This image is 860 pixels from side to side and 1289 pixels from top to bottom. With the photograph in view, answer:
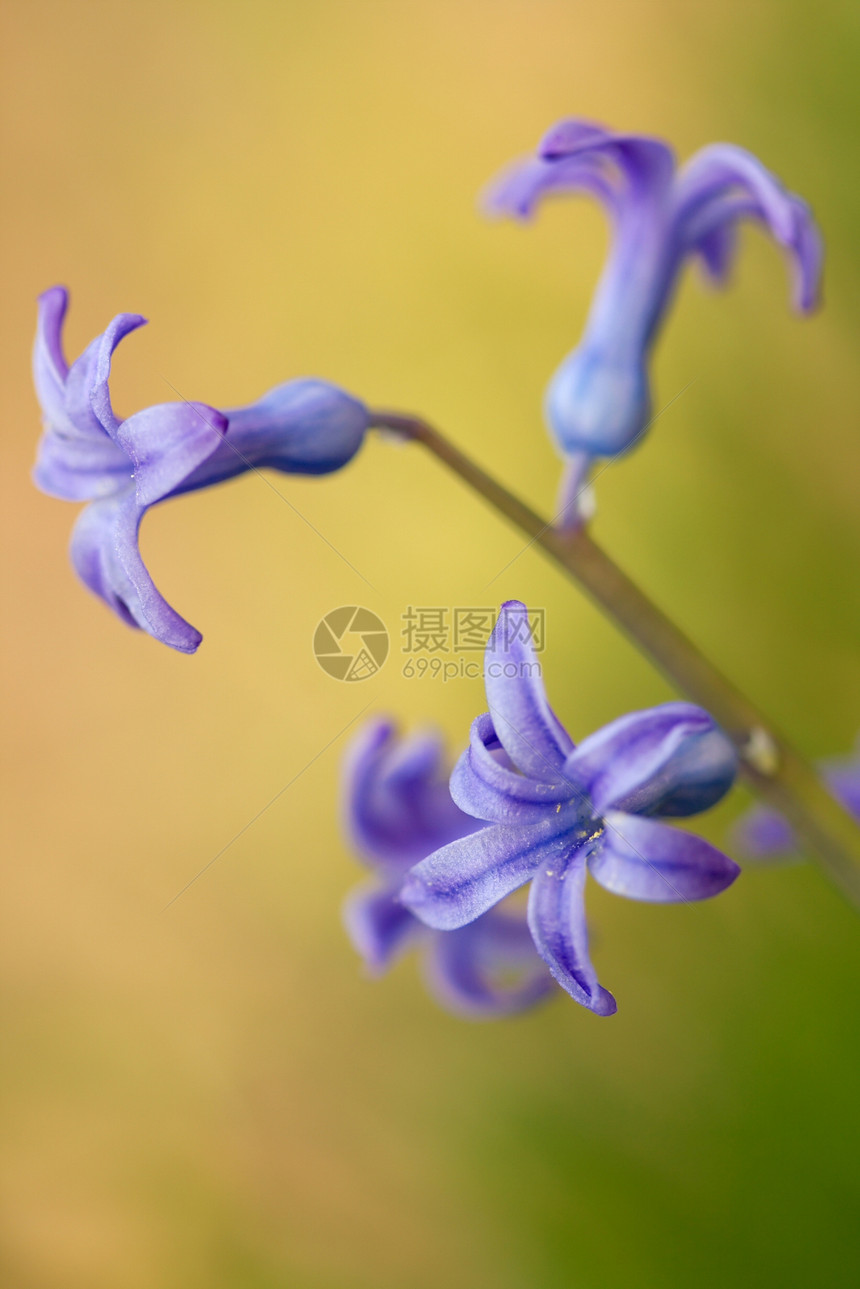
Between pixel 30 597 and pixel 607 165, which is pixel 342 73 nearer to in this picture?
pixel 30 597

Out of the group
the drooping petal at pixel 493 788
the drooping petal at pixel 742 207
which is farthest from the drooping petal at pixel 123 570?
the drooping petal at pixel 742 207

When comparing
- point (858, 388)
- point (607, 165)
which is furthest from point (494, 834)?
point (858, 388)

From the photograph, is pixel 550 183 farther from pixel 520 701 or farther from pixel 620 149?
pixel 520 701

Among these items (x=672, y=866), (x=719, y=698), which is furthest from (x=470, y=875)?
(x=719, y=698)

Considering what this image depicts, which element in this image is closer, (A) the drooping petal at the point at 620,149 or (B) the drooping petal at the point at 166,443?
(B) the drooping petal at the point at 166,443

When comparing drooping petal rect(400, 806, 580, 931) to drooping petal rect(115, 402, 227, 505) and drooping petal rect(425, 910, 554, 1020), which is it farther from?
drooping petal rect(425, 910, 554, 1020)

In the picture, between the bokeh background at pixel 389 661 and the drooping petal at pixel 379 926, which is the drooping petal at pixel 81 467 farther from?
the bokeh background at pixel 389 661
